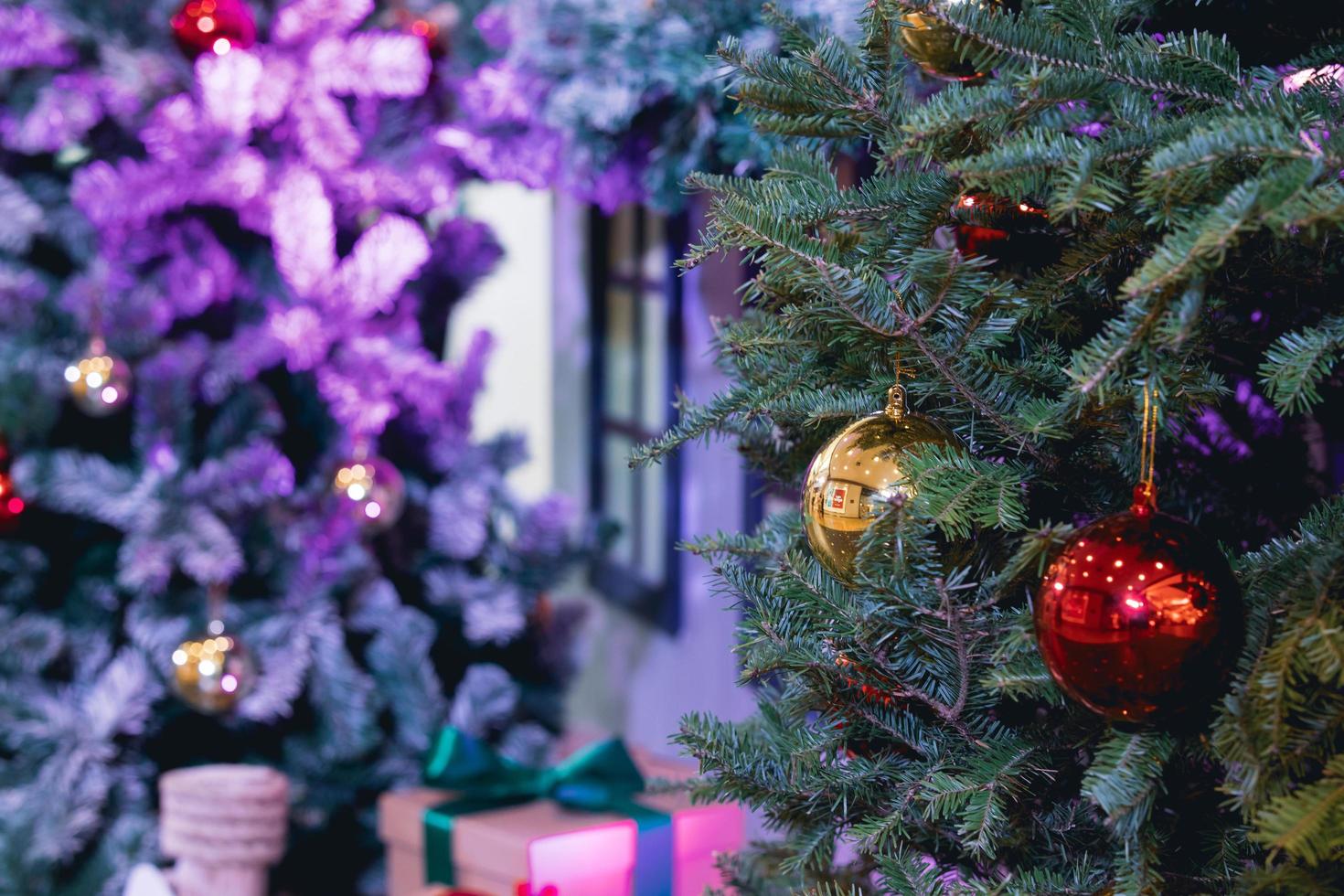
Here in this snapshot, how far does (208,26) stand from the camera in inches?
69.2

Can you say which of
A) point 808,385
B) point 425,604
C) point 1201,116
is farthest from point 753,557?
point 425,604

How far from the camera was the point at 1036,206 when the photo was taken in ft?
2.70

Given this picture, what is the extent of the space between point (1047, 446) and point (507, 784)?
3.49 feet

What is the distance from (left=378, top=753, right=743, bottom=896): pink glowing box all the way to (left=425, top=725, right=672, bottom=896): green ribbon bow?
16 mm

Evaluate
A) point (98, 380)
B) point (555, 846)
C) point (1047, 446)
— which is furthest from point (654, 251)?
point (1047, 446)

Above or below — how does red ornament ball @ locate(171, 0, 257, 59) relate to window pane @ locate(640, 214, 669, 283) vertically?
above

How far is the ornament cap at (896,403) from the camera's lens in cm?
79

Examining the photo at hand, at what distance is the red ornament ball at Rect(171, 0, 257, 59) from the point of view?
1.76m

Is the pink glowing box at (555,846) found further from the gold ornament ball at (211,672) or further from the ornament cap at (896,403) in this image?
the ornament cap at (896,403)

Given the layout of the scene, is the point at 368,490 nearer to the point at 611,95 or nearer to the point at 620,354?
the point at 611,95

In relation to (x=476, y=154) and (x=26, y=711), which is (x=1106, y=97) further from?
(x=26, y=711)

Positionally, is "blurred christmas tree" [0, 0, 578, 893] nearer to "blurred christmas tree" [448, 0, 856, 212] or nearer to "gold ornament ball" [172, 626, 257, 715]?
"gold ornament ball" [172, 626, 257, 715]

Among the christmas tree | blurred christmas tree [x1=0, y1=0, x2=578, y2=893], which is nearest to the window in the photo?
blurred christmas tree [x1=0, y1=0, x2=578, y2=893]

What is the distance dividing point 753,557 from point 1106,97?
423mm
